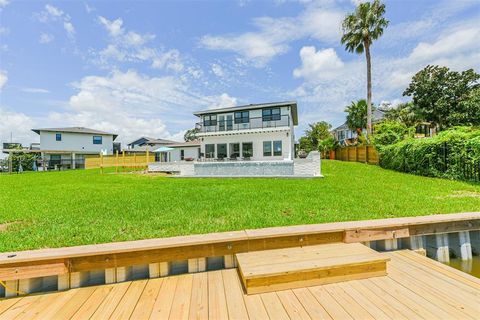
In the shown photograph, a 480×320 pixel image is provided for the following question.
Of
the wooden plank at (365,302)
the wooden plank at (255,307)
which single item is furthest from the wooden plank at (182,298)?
the wooden plank at (365,302)

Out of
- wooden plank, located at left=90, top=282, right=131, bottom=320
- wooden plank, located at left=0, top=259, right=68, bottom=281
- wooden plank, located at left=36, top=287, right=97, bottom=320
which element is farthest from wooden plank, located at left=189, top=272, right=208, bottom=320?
wooden plank, located at left=0, top=259, right=68, bottom=281

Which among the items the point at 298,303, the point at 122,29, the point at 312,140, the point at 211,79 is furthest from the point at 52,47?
the point at 312,140

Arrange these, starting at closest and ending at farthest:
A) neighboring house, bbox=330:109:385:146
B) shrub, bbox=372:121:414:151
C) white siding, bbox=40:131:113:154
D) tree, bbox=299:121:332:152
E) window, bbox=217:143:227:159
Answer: shrub, bbox=372:121:414:151, window, bbox=217:143:227:159, white siding, bbox=40:131:113:154, neighboring house, bbox=330:109:385:146, tree, bbox=299:121:332:152

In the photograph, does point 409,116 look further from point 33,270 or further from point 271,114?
point 33,270

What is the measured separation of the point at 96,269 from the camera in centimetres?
254

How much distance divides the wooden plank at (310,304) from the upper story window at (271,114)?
2036cm

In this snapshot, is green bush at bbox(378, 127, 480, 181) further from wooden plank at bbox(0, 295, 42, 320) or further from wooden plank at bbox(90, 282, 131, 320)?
wooden plank at bbox(0, 295, 42, 320)

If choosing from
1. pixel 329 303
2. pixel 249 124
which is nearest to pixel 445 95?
pixel 249 124

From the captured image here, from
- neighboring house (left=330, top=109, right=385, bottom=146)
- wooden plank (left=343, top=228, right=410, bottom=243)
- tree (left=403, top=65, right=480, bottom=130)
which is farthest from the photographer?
neighboring house (left=330, top=109, right=385, bottom=146)

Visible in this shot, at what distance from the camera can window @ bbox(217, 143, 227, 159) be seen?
23.8 metres

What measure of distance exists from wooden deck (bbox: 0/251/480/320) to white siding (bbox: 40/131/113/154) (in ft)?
118

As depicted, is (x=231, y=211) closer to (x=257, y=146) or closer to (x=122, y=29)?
(x=122, y=29)

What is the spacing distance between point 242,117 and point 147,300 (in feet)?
70.7

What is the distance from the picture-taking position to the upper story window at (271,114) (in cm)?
2180
